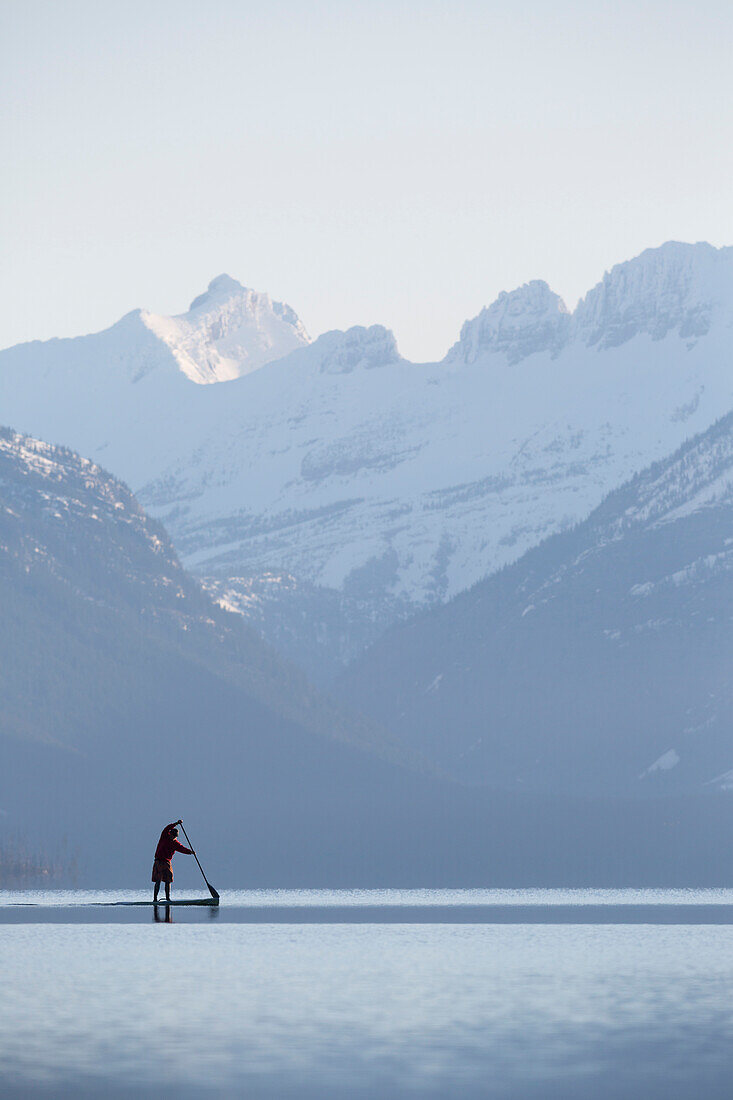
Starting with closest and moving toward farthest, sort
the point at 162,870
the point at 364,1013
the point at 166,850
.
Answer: the point at 364,1013 < the point at 166,850 < the point at 162,870

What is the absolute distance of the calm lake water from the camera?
47.1 metres

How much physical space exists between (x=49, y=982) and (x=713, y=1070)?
25008 mm

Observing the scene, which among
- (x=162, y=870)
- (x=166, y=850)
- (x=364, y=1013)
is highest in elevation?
(x=166, y=850)

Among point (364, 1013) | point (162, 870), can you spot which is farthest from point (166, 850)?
point (364, 1013)

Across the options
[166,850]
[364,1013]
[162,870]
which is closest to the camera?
[364,1013]

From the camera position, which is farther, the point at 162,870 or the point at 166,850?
the point at 162,870

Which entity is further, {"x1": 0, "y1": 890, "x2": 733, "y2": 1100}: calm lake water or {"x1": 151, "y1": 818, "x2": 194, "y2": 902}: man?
{"x1": 151, "y1": 818, "x2": 194, "y2": 902}: man

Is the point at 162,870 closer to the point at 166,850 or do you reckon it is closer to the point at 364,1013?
the point at 166,850

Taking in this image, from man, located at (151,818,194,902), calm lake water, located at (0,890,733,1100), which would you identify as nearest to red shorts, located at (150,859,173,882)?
man, located at (151,818,194,902)

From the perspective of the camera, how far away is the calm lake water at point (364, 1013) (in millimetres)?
47125

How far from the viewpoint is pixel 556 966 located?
76.8 meters

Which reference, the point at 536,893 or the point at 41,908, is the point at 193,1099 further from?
the point at 536,893

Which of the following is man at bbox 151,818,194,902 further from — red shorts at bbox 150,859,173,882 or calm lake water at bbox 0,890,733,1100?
calm lake water at bbox 0,890,733,1100

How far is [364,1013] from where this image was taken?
58.7 meters
